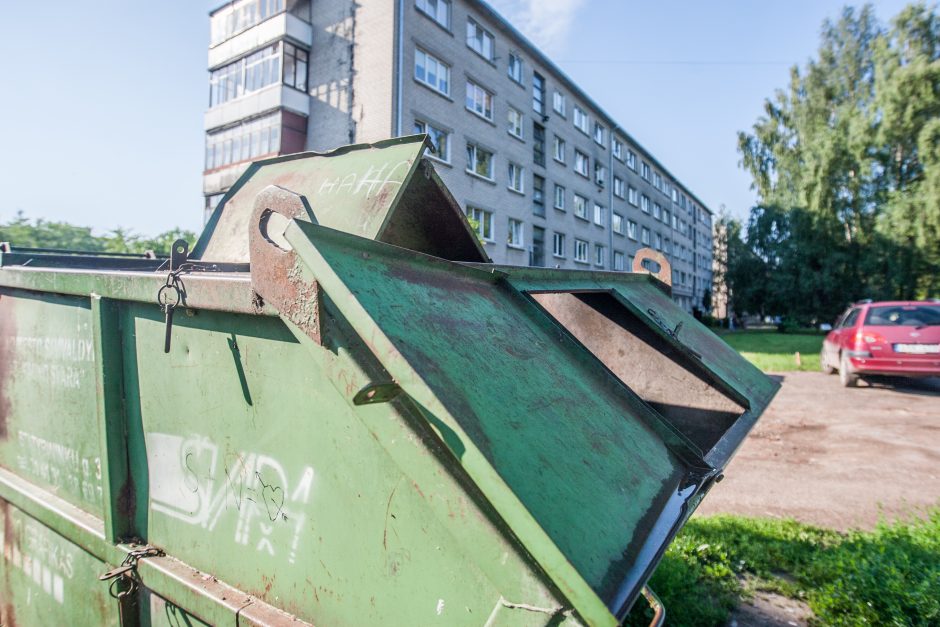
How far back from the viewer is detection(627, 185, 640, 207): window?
35338 mm

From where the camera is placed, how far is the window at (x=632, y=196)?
3534cm

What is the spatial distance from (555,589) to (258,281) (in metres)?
0.93

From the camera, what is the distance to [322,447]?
1340 millimetres

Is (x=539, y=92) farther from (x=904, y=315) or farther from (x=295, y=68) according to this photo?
(x=904, y=315)

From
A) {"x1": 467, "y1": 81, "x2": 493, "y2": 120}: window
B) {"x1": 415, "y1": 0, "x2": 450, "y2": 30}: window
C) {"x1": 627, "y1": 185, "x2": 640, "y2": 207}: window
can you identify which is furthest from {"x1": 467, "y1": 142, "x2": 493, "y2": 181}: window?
{"x1": 627, "y1": 185, "x2": 640, "y2": 207}: window

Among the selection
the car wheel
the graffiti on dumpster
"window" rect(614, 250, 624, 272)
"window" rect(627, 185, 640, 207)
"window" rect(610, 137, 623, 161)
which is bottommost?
the car wheel

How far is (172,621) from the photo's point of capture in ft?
5.37

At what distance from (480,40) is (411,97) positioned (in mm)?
5892

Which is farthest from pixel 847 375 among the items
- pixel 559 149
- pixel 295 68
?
pixel 559 149

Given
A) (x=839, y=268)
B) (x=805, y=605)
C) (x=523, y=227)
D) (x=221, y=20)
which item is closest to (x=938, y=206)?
(x=839, y=268)

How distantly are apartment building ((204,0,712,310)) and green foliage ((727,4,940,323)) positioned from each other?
36.7ft

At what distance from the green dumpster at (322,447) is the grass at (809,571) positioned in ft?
3.19

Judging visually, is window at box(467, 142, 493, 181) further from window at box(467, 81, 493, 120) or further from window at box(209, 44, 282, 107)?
window at box(209, 44, 282, 107)

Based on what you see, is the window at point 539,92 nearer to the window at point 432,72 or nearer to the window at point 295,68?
the window at point 432,72
